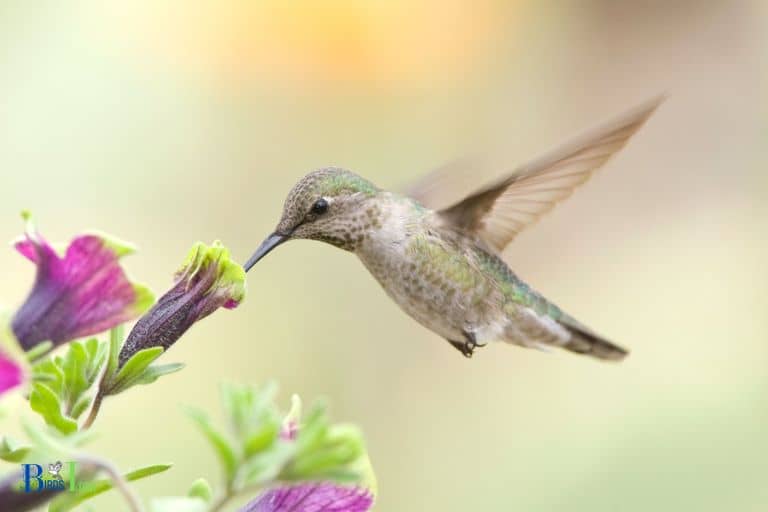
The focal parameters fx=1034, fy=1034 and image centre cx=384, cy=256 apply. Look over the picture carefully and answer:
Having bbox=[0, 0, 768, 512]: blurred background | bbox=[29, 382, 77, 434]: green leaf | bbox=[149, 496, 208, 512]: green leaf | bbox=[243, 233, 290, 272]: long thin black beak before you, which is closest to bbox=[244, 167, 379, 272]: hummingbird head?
bbox=[243, 233, 290, 272]: long thin black beak

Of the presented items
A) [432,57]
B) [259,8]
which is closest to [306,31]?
[259,8]

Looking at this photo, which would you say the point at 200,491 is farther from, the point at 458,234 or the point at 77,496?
the point at 458,234

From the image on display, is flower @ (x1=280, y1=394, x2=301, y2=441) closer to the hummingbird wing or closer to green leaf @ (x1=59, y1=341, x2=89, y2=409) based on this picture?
green leaf @ (x1=59, y1=341, x2=89, y2=409)

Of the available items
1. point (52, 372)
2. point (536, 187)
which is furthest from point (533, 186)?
point (52, 372)

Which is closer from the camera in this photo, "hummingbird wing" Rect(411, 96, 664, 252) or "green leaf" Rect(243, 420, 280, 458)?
"green leaf" Rect(243, 420, 280, 458)

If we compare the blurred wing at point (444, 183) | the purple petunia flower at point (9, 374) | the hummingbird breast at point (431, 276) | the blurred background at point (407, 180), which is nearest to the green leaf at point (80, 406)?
the purple petunia flower at point (9, 374)

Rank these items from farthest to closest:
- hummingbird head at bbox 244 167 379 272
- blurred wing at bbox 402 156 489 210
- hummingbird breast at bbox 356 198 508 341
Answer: blurred wing at bbox 402 156 489 210 < hummingbird breast at bbox 356 198 508 341 < hummingbird head at bbox 244 167 379 272
